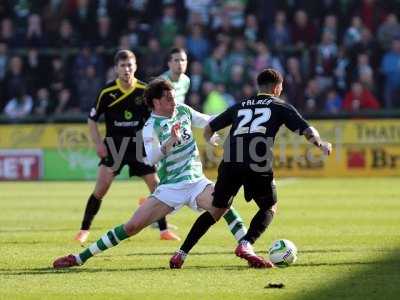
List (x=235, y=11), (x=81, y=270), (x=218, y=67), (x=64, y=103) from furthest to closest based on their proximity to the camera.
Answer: (x=235, y=11) → (x=64, y=103) → (x=218, y=67) → (x=81, y=270)

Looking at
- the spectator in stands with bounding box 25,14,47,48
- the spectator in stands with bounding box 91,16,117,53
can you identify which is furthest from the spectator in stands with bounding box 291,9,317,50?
the spectator in stands with bounding box 25,14,47,48

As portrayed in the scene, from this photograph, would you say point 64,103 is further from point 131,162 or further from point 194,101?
point 131,162

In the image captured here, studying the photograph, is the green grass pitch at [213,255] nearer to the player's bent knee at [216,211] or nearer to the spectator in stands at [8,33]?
the player's bent knee at [216,211]

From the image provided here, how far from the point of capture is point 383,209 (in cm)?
1488

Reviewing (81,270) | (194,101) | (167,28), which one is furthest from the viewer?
(167,28)

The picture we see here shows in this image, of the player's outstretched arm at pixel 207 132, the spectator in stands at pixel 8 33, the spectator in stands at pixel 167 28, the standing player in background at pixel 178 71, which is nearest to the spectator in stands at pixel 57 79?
the spectator in stands at pixel 8 33

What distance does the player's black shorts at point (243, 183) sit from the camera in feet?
30.7

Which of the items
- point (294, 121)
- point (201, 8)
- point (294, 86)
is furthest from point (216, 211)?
point (201, 8)

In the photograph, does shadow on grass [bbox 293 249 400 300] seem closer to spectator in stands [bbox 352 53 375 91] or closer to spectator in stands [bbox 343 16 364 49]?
spectator in stands [bbox 352 53 375 91]

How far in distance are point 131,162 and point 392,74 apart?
12.3m

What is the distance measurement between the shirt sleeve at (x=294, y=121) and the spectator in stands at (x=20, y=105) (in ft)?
50.4

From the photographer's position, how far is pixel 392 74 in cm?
2344

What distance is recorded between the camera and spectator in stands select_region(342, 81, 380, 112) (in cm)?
2308

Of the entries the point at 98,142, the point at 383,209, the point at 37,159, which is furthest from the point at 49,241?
the point at 37,159
